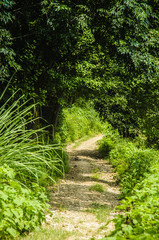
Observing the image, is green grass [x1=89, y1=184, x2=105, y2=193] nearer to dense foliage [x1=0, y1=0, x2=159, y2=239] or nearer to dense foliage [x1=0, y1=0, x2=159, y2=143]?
dense foliage [x1=0, y1=0, x2=159, y2=239]

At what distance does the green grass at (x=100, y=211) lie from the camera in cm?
481

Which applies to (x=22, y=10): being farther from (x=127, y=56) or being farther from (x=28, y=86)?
(x=127, y=56)

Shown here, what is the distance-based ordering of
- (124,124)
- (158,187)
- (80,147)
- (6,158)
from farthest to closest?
(80,147)
(124,124)
(158,187)
(6,158)

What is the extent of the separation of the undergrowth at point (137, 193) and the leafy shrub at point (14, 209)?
3.47 feet

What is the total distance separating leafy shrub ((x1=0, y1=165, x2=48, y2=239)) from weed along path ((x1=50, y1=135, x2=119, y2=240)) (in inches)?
22.4

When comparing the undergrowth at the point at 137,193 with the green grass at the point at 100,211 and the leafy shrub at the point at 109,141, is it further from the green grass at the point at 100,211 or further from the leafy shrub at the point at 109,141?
the green grass at the point at 100,211

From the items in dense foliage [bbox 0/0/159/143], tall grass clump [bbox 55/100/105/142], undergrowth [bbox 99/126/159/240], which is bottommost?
tall grass clump [bbox 55/100/105/142]

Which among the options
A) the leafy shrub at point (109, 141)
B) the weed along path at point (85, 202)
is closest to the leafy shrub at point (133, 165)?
the weed along path at point (85, 202)

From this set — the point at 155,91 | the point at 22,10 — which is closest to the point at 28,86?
the point at 22,10

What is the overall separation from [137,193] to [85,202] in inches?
89.3

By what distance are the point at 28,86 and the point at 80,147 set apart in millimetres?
9300

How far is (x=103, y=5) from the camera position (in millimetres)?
7344

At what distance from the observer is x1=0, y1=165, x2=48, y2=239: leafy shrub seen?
3.08 m

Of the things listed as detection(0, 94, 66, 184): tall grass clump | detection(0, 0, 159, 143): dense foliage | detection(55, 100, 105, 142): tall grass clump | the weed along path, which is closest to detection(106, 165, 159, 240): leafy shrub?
the weed along path
